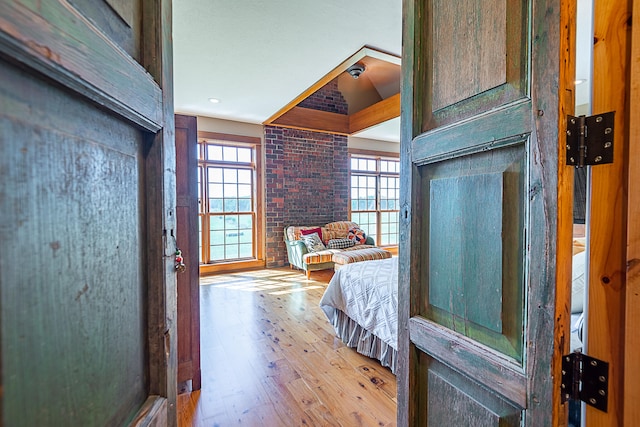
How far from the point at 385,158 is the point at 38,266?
696 cm

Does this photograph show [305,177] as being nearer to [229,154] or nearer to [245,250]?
[229,154]

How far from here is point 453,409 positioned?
86cm

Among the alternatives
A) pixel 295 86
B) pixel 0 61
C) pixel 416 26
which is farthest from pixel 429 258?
pixel 295 86

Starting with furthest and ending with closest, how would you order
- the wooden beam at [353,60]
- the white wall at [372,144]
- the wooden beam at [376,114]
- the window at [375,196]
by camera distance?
the window at [375,196], the white wall at [372,144], the wooden beam at [376,114], the wooden beam at [353,60]

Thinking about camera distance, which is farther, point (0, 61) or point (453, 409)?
point (453, 409)

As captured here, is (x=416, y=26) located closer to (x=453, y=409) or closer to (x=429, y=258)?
(x=429, y=258)

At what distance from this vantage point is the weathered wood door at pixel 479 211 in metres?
0.62

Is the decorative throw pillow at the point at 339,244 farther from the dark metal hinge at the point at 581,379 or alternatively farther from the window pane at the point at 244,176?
the dark metal hinge at the point at 581,379

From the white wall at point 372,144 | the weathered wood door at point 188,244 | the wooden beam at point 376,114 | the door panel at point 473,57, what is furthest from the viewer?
the white wall at point 372,144

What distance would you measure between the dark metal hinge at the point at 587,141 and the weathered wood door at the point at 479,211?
0.04m

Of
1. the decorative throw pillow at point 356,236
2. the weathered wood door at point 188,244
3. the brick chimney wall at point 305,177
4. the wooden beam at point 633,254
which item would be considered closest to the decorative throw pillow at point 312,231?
the brick chimney wall at point 305,177

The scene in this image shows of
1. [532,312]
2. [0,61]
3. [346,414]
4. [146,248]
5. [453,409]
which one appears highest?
[0,61]

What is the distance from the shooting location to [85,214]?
0.46m

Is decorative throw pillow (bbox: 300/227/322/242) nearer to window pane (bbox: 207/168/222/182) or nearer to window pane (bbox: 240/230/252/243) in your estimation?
window pane (bbox: 240/230/252/243)
